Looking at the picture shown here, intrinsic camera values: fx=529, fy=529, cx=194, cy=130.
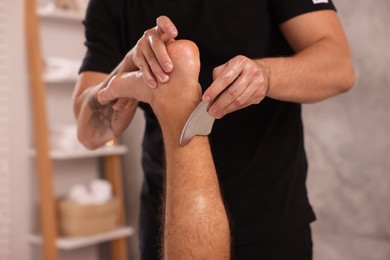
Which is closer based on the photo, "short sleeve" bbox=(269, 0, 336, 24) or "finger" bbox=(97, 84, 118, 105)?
"finger" bbox=(97, 84, 118, 105)

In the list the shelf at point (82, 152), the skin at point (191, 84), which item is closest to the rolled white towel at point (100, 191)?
the shelf at point (82, 152)

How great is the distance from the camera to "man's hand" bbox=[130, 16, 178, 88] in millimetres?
893

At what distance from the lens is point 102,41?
4.88 feet

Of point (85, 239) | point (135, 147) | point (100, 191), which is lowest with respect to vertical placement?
point (85, 239)

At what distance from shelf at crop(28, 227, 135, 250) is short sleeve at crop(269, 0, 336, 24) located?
2.27 meters

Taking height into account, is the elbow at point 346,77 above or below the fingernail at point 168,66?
below

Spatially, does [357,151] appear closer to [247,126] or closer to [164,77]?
[247,126]

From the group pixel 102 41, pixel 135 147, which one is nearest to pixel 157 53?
pixel 102 41

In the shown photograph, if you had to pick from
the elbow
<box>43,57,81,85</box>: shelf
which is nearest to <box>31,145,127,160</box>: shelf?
<box>43,57,81,85</box>: shelf

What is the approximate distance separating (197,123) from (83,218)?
2500 mm

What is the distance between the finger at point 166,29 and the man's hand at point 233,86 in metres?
0.10

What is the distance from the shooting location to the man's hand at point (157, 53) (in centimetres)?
89

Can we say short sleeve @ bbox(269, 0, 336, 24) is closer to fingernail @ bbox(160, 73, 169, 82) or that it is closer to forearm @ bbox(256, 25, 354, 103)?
forearm @ bbox(256, 25, 354, 103)

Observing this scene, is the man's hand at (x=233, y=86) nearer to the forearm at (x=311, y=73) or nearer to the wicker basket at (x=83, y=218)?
the forearm at (x=311, y=73)
